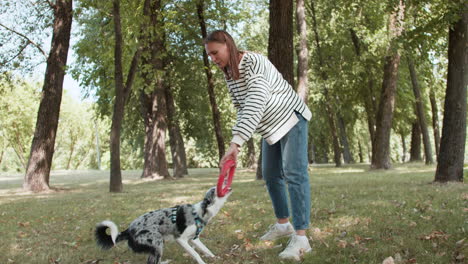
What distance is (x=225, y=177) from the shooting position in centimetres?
417

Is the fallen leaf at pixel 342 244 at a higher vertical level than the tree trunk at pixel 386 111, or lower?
lower

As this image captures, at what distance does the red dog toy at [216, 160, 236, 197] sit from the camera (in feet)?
13.0

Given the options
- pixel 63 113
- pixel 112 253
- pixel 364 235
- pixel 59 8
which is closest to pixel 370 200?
pixel 364 235

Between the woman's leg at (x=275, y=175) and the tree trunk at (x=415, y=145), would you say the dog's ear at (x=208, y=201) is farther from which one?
the tree trunk at (x=415, y=145)

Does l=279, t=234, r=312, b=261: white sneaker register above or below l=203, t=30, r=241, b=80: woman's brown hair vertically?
below

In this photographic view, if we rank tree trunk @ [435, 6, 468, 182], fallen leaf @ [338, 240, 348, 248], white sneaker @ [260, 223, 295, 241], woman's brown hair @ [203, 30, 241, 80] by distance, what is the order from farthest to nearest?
1. tree trunk @ [435, 6, 468, 182]
2. white sneaker @ [260, 223, 295, 241]
3. fallen leaf @ [338, 240, 348, 248]
4. woman's brown hair @ [203, 30, 241, 80]

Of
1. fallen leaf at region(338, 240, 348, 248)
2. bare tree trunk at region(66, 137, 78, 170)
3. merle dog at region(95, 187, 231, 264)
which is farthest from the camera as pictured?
bare tree trunk at region(66, 137, 78, 170)

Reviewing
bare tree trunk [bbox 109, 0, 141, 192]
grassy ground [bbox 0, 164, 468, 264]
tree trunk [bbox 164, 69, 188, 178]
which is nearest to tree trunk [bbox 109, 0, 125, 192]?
bare tree trunk [bbox 109, 0, 141, 192]

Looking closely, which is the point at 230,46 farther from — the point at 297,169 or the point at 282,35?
the point at 282,35

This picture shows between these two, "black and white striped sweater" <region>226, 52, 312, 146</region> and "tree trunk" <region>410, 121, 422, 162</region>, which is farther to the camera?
"tree trunk" <region>410, 121, 422, 162</region>

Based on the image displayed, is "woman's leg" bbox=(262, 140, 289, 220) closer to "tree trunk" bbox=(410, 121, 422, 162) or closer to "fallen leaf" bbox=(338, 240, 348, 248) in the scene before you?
"fallen leaf" bbox=(338, 240, 348, 248)

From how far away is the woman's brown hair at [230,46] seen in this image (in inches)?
161

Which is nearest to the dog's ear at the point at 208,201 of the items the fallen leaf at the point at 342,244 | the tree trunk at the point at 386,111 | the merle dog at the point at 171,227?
the merle dog at the point at 171,227

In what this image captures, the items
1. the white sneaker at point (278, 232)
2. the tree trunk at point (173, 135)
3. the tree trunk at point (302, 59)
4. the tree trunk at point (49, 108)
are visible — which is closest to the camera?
the white sneaker at point (278, 232)
